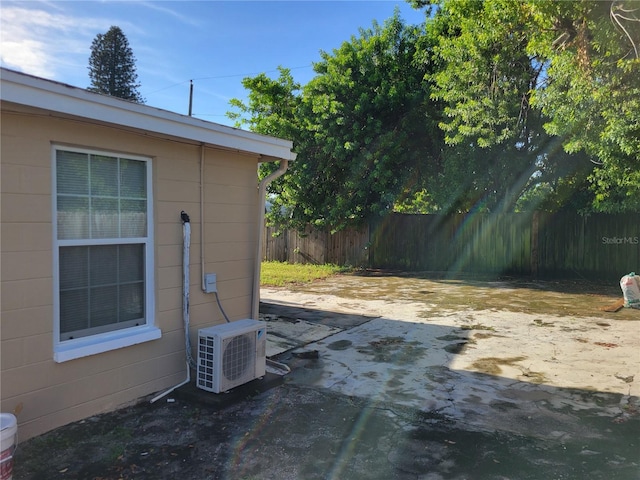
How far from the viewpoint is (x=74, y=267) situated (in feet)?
11.9

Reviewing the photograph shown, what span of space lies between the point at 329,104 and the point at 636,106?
7.73 metres

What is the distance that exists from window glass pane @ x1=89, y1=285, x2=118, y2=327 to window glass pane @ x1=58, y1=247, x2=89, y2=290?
15cm

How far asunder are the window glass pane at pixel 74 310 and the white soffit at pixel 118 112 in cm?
140

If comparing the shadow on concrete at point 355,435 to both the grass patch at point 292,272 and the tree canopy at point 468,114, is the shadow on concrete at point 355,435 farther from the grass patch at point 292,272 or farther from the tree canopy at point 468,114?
the grass patch at point 292,272

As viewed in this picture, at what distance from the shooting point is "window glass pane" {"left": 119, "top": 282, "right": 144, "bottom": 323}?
400cm

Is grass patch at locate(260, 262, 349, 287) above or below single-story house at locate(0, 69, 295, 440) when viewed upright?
below

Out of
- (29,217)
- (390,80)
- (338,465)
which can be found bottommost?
(338,465)

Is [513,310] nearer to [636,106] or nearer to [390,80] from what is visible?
[636,106]

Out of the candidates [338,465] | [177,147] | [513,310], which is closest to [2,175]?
[177,147]

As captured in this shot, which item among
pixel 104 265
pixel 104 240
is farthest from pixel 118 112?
pixel 104 265

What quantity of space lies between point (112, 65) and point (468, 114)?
42.8 metres

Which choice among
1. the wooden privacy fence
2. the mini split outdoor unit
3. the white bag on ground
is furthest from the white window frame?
the wooden privacy fence

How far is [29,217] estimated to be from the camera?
325cm

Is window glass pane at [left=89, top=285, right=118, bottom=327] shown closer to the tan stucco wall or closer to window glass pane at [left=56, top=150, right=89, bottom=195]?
the tan stucco wall
